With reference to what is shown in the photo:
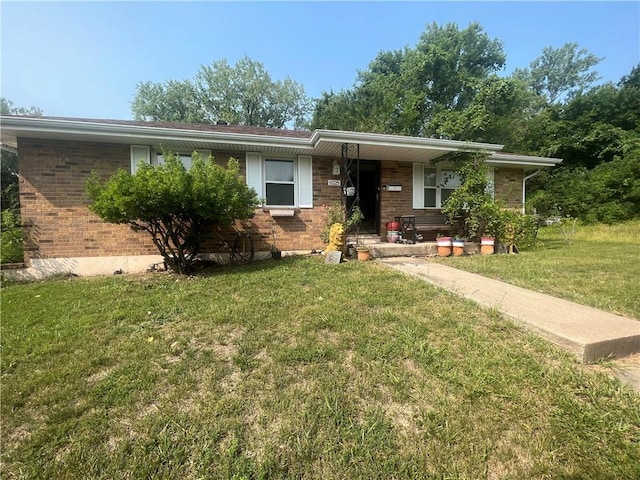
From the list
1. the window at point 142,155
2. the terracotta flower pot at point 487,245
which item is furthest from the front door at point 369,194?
the window at point 142,155

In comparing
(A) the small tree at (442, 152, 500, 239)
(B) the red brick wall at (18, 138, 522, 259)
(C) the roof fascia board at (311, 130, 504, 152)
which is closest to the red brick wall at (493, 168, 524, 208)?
(A) the small tree at (442, 152, 500, 239)

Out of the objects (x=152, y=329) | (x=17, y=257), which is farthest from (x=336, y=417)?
(x=17, y=257)

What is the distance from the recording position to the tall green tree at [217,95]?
23.5 metres

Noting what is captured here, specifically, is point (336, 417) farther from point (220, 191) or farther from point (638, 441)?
point (220, 191)

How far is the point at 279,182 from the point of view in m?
A: 7.73

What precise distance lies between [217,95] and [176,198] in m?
22.7

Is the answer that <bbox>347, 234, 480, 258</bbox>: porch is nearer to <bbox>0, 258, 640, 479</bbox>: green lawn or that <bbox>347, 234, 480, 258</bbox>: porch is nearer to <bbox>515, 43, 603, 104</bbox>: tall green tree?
<bbox>0, 258, 640, 479</bbox>: green lawn

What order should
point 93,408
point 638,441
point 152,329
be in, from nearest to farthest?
point 638,441 < point 93,408 < point 152,329

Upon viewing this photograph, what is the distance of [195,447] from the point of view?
158cm

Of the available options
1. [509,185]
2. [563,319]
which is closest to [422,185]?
[509,185]

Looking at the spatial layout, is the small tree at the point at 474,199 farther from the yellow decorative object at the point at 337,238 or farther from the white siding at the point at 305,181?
the white siding at the point at 305,181

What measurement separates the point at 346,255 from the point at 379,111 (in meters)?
16.6

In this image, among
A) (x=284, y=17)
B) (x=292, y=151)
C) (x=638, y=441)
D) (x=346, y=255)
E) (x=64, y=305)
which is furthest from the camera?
(x=284, y=17)

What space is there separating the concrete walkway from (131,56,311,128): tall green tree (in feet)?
77.8
